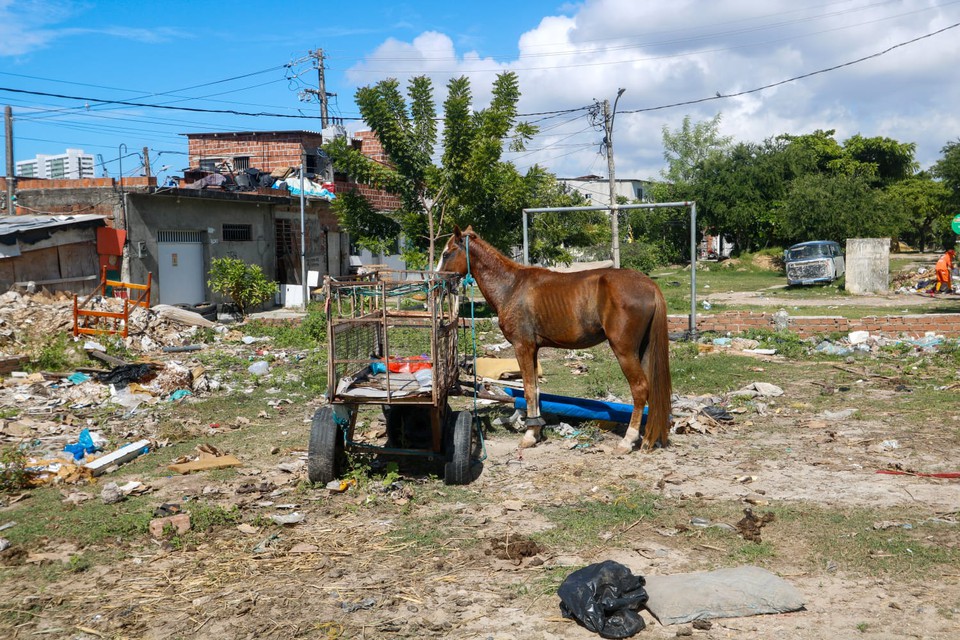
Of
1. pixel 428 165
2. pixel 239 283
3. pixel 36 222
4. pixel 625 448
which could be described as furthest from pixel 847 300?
pixel 36 222

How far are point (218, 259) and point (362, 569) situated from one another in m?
18.8

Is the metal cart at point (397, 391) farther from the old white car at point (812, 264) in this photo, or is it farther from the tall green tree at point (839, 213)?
the tall green tree at point (839, 213)

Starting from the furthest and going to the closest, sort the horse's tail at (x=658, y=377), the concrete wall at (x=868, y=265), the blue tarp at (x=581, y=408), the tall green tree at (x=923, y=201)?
the tall green tree at (x=923, y=201) → the concrete wall at (x=868, y=265) → the blue tarp at (x=581, y=408) → the horse's tail at (x=658, y=377)

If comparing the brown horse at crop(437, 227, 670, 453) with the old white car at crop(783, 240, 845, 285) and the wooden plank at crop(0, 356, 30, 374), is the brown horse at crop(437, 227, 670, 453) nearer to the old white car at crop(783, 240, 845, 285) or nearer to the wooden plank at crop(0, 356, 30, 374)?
the wooden plank at crop(0, 356, 30, 374)

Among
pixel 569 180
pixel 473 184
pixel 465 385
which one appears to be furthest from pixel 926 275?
pixel 569 180

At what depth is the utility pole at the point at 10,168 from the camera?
71.9ft

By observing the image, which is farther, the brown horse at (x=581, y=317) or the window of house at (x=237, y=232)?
the window of house at (x=237, y=232)

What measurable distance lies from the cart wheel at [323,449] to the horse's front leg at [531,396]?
7.28 feet

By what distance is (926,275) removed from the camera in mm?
28391

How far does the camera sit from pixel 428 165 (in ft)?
64.7

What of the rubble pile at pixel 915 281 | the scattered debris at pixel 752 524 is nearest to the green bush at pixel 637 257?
the rubble pile at pixel 915 281

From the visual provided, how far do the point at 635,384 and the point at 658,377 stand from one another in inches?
11.8

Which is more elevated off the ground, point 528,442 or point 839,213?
point 839,213

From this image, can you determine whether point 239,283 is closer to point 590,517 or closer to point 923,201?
point 590,517
